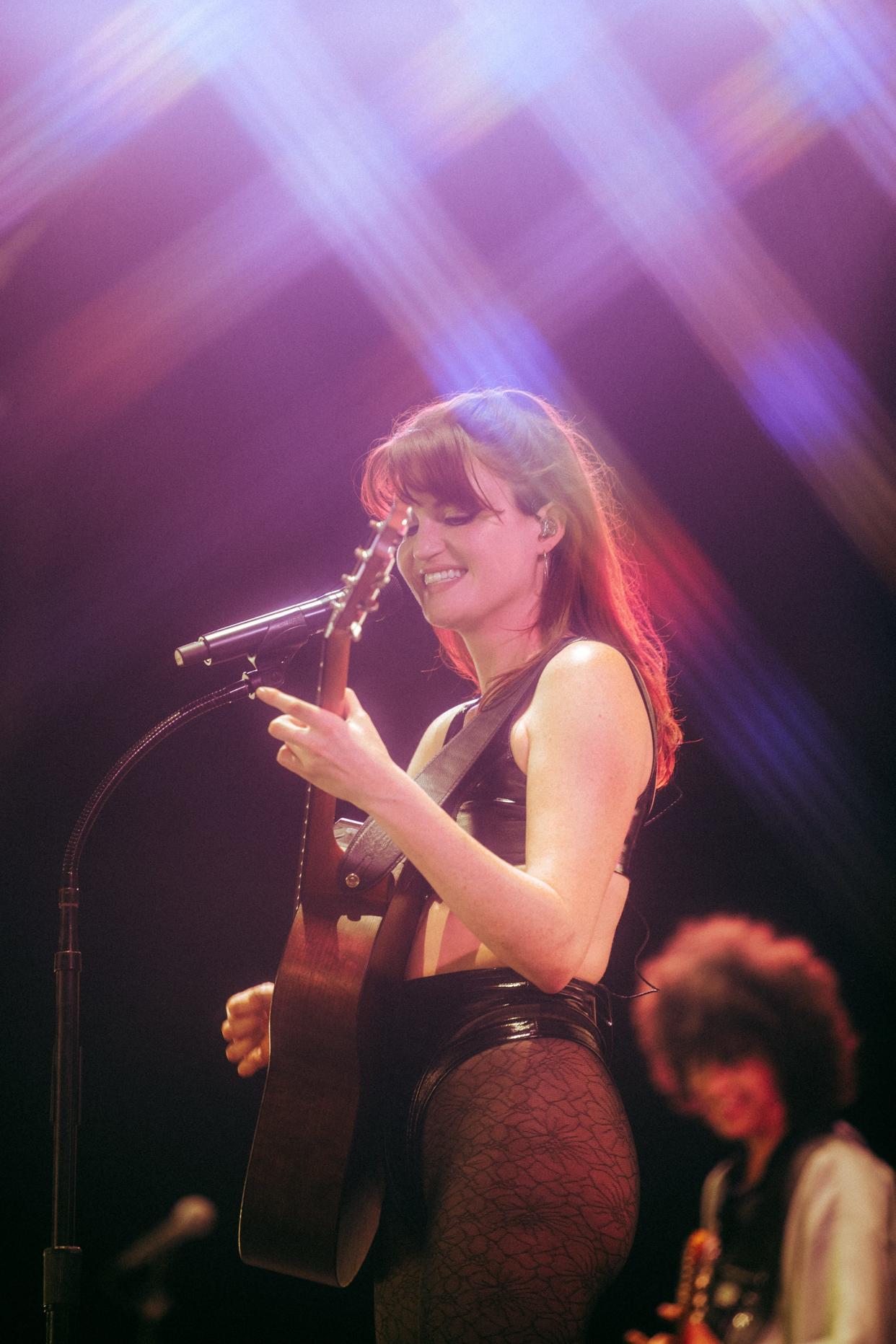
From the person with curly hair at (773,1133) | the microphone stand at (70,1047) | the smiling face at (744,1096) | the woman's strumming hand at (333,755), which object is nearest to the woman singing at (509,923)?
the woman's strumming hand at (333,755)

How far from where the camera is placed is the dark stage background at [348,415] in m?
2.85

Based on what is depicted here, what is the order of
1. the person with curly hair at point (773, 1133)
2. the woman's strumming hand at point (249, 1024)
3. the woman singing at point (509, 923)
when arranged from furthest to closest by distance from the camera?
the woman's strumming hand at point (249, 1024) → the person with curly hair at point (773, 1133) → the woman singing at point (509, 923)

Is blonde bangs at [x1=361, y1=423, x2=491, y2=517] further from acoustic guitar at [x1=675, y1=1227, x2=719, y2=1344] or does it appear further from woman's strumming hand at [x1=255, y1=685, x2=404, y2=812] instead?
acoustic guitar at [x1=675, y1=1227, x2=719, y2=1344]

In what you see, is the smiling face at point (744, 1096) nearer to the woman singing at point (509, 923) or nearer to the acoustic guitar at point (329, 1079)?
the woman singing at point (509, 923)

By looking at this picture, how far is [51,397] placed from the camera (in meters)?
3.15

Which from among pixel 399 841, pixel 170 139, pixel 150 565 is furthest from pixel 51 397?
pixel 399 841

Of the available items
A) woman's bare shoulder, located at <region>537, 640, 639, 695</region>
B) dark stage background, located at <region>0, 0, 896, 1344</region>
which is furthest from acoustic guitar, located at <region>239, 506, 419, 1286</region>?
dark stage background, located at <region>0, 0, 896, 1344</region>

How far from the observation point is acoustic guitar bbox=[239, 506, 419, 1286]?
5.02ft

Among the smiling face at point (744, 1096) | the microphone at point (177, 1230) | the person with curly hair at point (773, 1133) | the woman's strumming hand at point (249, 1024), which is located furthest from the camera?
the microphone at point (177, 1230)

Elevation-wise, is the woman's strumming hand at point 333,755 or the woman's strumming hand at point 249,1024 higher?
the woman's strumming hand at point 333,755

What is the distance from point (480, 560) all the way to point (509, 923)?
72 cm

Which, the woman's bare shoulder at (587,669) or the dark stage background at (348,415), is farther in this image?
the dark stage background at (348,415)

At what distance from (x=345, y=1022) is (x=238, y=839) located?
1530 millimetres

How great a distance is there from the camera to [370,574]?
156 cm
